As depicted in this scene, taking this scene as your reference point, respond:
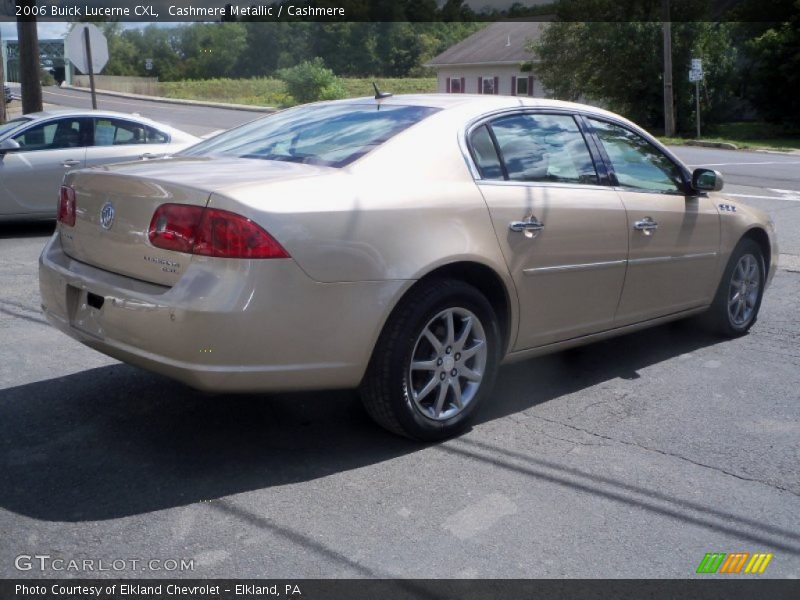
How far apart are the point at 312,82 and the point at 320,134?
5190 centimetres

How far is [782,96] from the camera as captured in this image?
126 ft

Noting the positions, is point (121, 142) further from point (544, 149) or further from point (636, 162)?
point (544, 149)

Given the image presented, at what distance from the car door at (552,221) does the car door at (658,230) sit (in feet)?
0.53

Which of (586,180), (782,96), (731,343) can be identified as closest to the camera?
(586,180)

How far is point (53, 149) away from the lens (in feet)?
36.7

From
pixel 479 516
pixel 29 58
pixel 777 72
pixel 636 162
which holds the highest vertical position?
pixel 777 72

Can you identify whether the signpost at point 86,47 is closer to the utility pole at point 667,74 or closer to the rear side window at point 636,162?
the rear side window at point 636,162

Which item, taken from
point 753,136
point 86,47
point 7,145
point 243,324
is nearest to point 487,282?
point 243,324

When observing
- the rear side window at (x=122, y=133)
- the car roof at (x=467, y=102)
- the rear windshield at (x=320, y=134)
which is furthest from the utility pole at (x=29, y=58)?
the car roof at (x=467, y=102)

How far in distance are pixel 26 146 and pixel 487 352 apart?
27.1 ft

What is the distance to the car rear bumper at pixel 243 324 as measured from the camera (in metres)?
3.78

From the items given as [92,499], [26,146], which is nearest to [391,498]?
[92,499]

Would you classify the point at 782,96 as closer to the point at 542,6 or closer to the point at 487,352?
the point at 542,6

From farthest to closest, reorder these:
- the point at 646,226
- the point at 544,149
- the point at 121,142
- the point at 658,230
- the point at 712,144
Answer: the point at 712,144 → the point at 121,142 → the point at 658,230 → the point at 646,226 → the point at 544,149
